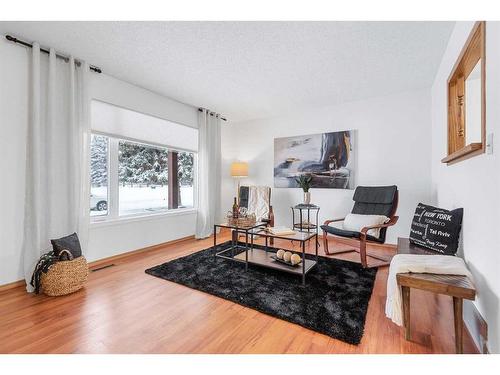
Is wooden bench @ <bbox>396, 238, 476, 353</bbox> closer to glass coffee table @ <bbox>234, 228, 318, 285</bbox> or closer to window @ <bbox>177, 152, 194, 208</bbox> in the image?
glass coffee table @ <bbox>234, 228, 318, 285</bbox>

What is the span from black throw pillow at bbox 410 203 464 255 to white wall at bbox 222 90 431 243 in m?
1.48

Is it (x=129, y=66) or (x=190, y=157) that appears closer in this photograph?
(x=129, y=66)

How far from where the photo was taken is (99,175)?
314 cm

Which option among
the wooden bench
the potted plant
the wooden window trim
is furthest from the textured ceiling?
the wooden bench

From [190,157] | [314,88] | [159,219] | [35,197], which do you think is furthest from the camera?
[190,157]

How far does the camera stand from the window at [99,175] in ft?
10.1

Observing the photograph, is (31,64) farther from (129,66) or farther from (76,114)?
(129,66)

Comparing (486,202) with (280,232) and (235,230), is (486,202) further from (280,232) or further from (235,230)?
(235,230)

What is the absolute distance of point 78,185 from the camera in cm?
268

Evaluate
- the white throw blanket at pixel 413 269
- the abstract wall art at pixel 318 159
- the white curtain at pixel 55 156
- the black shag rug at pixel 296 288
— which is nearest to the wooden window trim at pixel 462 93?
the white throw blanket at pixel 413 269

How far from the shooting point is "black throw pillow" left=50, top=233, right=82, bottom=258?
2289mm

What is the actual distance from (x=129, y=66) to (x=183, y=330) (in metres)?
2.83
